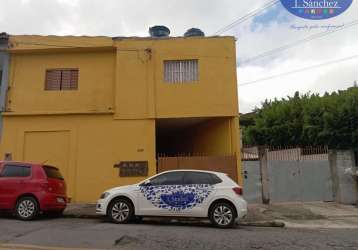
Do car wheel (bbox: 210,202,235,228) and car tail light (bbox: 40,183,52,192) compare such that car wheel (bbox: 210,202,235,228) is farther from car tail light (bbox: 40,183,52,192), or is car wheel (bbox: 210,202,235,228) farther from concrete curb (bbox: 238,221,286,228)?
car tail light (bbox: 40,183,52,192)

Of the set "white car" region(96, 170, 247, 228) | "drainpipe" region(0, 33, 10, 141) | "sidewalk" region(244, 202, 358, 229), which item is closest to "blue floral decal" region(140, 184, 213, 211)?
"white car" region(96, 170, 247, 228)

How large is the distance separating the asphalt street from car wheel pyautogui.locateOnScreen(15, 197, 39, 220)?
105 cm

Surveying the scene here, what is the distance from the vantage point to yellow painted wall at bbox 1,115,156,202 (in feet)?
48.7

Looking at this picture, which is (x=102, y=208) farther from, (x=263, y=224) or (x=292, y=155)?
(x=292, y=155)

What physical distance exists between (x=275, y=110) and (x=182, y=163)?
12926 mm

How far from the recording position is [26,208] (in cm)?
1091

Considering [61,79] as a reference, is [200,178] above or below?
below

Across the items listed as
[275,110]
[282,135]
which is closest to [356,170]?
[282,135]

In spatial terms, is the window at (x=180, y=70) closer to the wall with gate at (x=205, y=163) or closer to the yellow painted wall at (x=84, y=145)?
the yellow painted wall at (x=84, y=145)

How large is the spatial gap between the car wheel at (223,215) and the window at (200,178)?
0.69 metres

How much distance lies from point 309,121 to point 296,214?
10.3 metres

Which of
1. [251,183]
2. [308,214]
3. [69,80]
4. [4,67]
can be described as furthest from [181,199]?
[4,67]

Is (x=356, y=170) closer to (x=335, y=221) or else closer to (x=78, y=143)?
(x=335, y=221)

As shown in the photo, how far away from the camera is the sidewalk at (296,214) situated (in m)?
11.5
